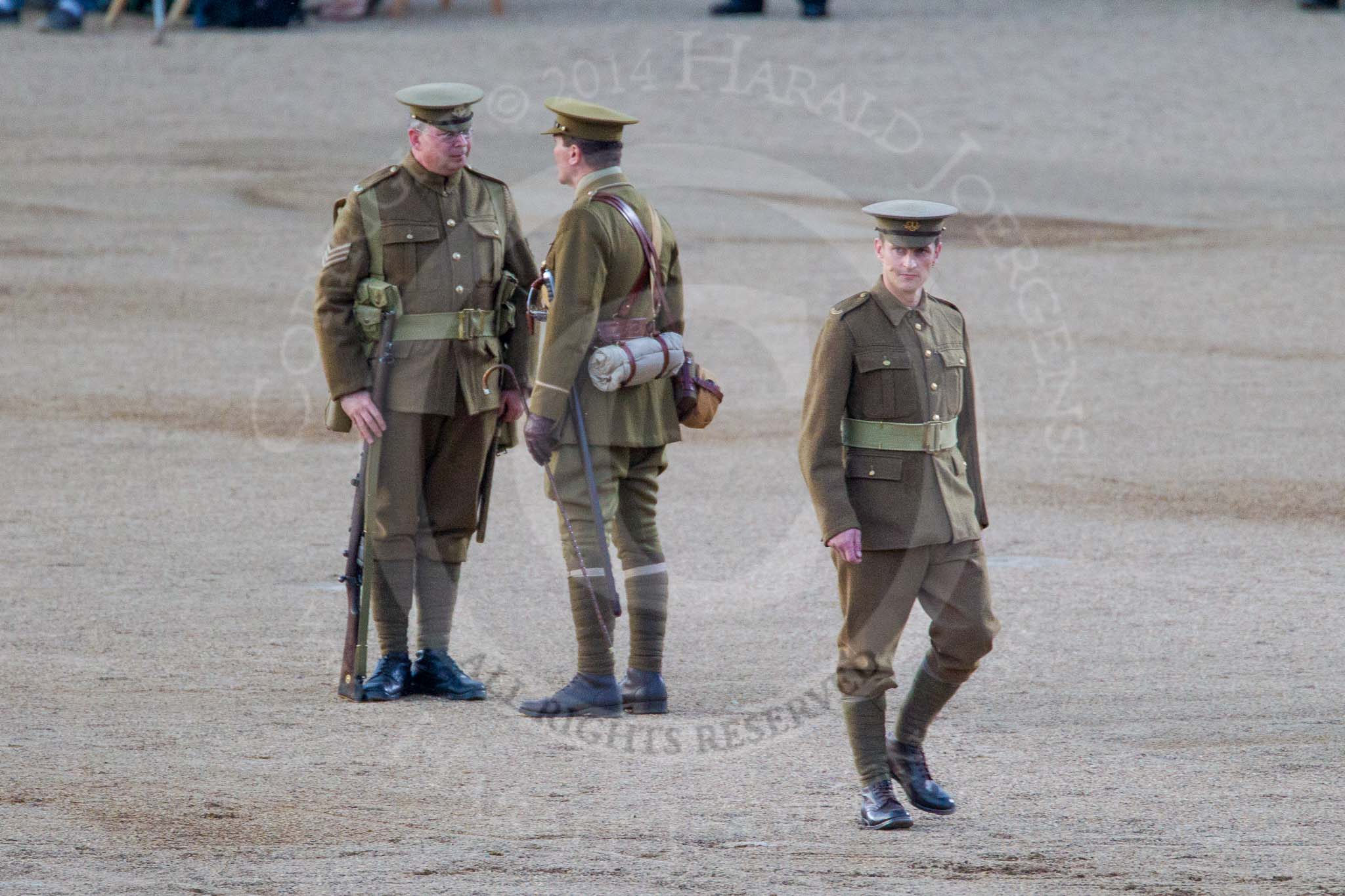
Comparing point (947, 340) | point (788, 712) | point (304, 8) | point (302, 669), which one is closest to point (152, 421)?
point (302, 669)

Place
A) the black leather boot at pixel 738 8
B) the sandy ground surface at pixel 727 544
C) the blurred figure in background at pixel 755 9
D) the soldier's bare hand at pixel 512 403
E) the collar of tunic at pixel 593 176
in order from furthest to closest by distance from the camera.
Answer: the black leather boot at pixel 738 8, the blurred figure in background at pixel 755 9, the soldier's bare hand at pixel 512 403, the collar of tunic at pixel 593 176, the sandy ground surface at pixel 727 544

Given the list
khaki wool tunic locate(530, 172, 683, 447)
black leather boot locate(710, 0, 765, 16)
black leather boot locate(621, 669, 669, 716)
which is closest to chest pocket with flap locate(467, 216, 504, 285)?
khaki wool tunic locate(530, 172, 683, 447)

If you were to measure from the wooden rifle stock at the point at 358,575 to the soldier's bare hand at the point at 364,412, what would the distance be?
0.18 feet

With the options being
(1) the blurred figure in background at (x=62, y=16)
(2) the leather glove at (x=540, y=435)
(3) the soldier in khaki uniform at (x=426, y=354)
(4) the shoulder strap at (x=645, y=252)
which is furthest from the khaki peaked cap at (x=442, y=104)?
(1) the blurred figure in background at (x=62, y=16)

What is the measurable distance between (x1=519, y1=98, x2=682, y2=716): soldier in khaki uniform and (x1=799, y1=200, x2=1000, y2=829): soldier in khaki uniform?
983 millimetres

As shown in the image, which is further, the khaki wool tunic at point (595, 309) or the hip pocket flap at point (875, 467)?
the khaki wool tunic at point (595, 309)

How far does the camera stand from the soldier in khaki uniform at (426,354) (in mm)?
5781

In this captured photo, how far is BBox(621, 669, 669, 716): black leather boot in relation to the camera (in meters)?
5.78

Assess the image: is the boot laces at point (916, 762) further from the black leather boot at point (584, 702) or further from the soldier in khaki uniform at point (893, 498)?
the black leather boot at point (584, 702)

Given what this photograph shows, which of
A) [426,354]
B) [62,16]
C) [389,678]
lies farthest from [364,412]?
[62,16]

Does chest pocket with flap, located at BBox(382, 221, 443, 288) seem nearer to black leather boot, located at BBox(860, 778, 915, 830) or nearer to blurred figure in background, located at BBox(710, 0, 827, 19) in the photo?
black leather boot, located at BBox(860, 778, 915, 830)

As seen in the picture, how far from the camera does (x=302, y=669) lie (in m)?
6.21

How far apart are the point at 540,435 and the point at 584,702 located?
0.85m

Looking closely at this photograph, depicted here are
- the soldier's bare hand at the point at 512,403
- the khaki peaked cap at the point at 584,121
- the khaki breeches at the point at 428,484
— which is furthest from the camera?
the soldier's bare hand at the point at 512,403
